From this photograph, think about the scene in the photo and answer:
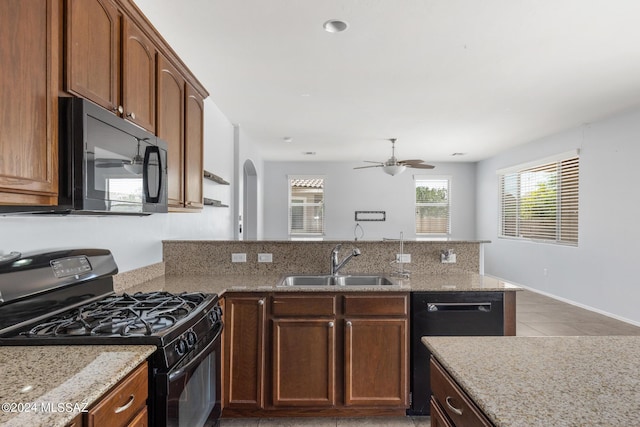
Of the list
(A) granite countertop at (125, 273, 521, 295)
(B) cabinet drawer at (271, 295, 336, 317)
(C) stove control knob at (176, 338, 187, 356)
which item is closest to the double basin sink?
(A) granite countertop at (125, 273, 521, 295)

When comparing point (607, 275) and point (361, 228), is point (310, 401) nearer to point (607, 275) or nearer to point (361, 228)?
point (607, 275)

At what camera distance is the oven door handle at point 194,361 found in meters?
1.38

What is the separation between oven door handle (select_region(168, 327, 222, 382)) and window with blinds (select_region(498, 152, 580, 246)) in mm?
5625

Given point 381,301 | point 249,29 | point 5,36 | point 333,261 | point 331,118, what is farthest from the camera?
point 331,118

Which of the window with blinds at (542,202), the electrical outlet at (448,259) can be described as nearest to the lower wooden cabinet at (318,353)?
the electrical outlet at (448,259)

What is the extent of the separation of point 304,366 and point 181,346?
1.16 meters

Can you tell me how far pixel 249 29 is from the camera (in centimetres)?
257

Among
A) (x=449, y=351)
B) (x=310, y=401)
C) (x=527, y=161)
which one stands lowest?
(x=310, y=401)

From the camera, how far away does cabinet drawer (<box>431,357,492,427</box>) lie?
1003 millimetres

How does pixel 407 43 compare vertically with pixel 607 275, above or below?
above

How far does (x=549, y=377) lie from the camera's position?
1.05 m

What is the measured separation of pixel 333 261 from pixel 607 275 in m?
4.18

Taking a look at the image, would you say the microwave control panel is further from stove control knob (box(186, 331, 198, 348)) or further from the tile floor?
the tile floor

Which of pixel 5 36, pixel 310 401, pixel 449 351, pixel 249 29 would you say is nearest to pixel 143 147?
pixel 5 36
